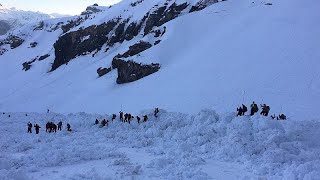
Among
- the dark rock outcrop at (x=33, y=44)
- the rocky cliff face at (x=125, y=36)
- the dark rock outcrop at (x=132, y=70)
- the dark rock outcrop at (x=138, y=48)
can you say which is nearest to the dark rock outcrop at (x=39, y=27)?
the dark rock outcrop at (x=33, y=44)

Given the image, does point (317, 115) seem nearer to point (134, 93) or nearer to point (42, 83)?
point (134, 93)

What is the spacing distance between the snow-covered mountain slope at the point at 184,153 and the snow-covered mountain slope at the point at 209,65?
7.55 metres

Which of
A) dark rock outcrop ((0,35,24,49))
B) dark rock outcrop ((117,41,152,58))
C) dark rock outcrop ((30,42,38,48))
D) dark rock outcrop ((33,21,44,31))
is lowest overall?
dark rock outcrop ((117,41,152,58))

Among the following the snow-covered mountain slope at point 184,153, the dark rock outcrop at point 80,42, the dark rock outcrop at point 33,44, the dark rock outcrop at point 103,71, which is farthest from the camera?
the dark rock outcrop at point 33,44

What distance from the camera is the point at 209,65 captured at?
34.6 m

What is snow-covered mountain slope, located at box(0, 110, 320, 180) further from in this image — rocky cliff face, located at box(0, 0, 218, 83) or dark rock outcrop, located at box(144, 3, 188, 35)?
dark rock outcrop, located at box(144, 3, 188, 35)

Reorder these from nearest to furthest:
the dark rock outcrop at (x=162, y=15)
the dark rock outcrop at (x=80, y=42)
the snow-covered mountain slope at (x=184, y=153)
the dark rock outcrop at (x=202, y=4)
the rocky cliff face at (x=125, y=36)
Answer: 1. the snow-covered mountain slope at (x=184, y=153)
2. the rocky cliff face at (x=125, y=36)
3. the dark rock outcrop at (x=202, y=4)
4. the dark rock outcrop at (x=162, y=15)
5. the dark rock outcrop at (x=80, y=42)

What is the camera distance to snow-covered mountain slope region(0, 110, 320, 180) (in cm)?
1184

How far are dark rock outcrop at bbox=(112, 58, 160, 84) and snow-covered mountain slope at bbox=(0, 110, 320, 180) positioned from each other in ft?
73.4

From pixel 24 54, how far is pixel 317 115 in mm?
98765

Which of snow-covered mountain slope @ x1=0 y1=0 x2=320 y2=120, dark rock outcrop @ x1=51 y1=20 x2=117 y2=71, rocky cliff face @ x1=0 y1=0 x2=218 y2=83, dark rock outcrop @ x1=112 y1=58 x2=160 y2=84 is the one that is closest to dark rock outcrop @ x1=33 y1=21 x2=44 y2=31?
rocky cliff face @ x1=0 y1=0 x2=218 y2=83

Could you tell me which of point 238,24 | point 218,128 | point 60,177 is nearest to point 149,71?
point 238,24

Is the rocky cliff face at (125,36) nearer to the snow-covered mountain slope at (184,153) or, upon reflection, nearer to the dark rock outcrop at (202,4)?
the dark rock outcrop at (202,4)

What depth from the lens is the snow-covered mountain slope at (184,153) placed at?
11.8 meters
